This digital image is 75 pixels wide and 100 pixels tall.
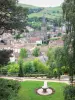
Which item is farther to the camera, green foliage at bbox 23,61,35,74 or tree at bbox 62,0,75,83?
green foliage at bbox 23,61,35,74

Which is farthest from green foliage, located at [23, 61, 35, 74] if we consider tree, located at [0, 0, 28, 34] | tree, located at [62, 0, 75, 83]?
tree, located at [62, 0, 75, 83]

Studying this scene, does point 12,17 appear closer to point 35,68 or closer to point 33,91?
point 33,91

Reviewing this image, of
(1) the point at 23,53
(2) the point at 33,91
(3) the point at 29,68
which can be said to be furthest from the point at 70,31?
(1) the point at 23,53

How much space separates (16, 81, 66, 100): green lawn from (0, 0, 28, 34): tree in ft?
13.9

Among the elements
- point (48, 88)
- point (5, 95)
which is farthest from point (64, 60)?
point (48, 88)

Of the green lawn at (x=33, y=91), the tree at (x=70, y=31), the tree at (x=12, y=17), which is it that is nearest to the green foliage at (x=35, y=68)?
the green lawn at (x=33, y=91)

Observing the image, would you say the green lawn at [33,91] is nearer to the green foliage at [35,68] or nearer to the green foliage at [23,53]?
the green foliage at [35,68]

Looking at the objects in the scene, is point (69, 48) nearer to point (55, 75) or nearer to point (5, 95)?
point (5, 95)

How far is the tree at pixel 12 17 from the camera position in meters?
9.22

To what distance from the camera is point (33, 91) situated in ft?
42.0

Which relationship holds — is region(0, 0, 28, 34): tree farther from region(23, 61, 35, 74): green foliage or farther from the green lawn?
region(23, 61, 35, 74): green foliage

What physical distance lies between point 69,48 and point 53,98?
198 inches

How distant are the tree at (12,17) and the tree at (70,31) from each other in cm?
246

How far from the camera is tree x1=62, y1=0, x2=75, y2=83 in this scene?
7328 millimetres
